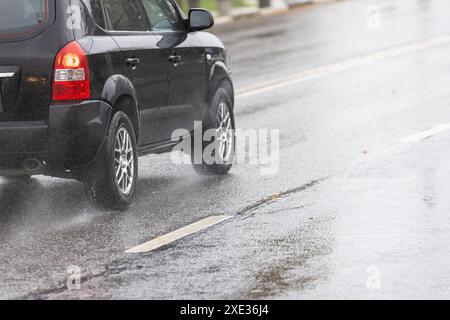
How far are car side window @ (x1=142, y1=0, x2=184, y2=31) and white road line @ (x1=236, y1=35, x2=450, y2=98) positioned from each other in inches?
239

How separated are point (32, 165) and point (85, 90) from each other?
0.61 meters

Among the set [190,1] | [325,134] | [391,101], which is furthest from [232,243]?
[190,1]

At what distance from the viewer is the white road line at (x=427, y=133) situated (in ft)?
43.9

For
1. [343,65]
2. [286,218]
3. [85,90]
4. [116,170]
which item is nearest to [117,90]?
[85,90]

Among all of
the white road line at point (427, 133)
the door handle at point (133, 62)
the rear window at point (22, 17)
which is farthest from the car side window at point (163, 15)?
the white road line at point (427, 133)

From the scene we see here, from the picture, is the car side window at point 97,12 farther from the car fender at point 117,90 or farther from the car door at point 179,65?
the car door at point 179,65

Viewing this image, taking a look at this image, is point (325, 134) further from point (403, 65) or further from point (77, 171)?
point (403, 65)

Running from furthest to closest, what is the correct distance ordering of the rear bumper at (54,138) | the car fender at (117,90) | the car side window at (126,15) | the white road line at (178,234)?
the car side window at (126,15), the car fender at (117,90), the rear bumper at (54,138), the white road line at (178,234)

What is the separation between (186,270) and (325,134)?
6.17 meters

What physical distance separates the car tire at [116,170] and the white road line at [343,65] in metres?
7.18

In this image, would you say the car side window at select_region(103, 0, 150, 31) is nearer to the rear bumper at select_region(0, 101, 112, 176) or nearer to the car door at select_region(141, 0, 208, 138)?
the car door at select_region(141, 0, 208, 138)

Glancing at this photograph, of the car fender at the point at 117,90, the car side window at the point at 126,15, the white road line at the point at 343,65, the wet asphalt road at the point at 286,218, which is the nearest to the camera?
the wet asphalt road at the point at 286,218

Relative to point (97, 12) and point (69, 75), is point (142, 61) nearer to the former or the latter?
point (97, 12)

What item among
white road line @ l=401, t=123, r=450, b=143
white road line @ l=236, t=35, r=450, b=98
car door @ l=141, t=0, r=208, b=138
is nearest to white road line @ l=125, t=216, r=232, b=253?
car door @ l=141, t=0, r=208, b=138
